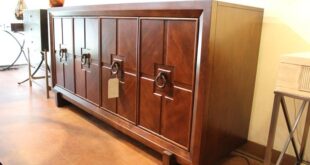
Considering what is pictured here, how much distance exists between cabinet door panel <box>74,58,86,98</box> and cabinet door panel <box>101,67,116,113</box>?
0.29m

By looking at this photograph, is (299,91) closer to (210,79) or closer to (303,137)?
(210,79)

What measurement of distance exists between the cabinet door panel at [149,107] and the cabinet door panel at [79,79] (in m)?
0.75

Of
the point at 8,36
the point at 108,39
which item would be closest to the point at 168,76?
the point at 108,39

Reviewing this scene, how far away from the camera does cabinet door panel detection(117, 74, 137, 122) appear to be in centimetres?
163

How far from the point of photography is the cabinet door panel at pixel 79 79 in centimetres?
212

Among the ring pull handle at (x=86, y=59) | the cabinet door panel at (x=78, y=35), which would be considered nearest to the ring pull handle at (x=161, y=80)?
the ring pull handle at (x=86, y=59)

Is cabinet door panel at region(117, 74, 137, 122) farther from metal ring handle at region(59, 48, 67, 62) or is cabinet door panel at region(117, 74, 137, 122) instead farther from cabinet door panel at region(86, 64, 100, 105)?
metal ring handle at region(59, 48, 67, 62)

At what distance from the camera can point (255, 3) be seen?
5.16ft

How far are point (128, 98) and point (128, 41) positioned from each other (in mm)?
368

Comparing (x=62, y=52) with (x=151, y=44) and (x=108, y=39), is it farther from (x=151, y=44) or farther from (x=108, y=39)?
(x=151, y=44)

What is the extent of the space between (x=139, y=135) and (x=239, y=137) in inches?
24.7

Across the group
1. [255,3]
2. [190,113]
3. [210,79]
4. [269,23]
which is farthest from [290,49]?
[190,113]

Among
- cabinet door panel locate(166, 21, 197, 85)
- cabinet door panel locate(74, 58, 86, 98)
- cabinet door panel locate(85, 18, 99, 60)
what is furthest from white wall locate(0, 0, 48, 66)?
cabinet door panel locate(166, 21, 197, 85)

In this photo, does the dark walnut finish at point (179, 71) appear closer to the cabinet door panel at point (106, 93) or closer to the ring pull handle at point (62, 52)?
the cabinet door panel at point (106, 93)
